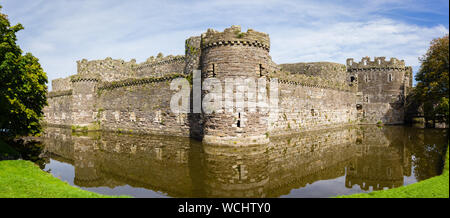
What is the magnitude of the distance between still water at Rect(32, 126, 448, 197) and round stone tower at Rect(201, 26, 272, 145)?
0.95m

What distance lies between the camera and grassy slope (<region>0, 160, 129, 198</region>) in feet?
22.6

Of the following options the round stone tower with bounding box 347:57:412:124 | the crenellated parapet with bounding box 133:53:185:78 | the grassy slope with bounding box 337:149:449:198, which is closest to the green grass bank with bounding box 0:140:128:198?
the grassy slope with bounding box 337:149:449:198

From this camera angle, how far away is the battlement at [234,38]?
623 inches

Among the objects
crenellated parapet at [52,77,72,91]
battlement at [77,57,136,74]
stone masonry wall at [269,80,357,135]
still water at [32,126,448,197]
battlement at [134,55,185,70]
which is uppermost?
battlement at [134,55,185,70]

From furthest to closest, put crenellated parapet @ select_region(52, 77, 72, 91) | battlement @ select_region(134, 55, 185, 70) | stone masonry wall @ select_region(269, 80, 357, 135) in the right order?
crenellated parapet @ select_region(52, 77, 72, 91) < battlement @ select_region(134, 55, 185, 70) < stone masonry wall @ select_region(269, 80, 357, 135)

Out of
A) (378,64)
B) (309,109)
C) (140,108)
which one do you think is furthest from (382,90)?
(140,108)

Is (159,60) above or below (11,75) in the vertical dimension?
above

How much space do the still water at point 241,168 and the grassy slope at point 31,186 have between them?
38.0 inches

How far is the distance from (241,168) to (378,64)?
3059cm

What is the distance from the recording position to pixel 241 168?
10.5 metres

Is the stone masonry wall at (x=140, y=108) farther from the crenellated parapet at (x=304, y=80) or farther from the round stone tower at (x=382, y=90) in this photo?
the round stone tower at (x=382, y=90)

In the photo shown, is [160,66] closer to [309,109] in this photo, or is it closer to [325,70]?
[309,109]

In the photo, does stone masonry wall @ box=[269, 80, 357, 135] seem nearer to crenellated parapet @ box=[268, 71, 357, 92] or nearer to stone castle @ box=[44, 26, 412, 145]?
stone castle @ box=[44, 26, 412, 145]
